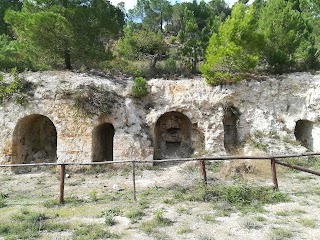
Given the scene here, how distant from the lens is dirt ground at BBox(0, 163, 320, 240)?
570 cm

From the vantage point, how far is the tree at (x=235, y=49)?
14.3 meters

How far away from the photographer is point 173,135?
51.9ft

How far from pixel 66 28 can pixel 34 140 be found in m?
5.76

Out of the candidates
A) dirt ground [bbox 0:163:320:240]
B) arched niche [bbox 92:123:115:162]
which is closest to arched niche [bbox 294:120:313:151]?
dirt ground [bbox 0:163:320:240]

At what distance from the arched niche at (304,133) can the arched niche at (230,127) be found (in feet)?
10.8

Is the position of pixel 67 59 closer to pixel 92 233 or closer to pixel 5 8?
pixel 5 8

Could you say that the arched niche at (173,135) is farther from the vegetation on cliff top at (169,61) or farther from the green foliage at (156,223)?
the green foliage at (156,223)

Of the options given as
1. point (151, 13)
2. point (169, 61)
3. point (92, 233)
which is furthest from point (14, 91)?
point (151, 13)

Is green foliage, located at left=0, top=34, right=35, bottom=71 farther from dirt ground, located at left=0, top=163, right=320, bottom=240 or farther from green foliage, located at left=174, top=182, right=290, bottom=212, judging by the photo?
green foliage, located at left=174, top=182, right=290, bottom=212

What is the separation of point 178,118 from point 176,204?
858 cm

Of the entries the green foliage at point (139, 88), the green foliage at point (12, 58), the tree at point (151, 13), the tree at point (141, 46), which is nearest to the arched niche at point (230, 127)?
the green foliage at point (139, 88)

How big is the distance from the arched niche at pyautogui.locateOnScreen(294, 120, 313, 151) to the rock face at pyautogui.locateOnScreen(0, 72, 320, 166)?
49 mm

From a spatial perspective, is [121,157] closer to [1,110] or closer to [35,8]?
[1,110]

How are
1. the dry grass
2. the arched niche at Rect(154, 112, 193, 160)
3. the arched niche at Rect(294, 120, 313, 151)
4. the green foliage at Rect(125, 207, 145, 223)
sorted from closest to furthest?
1. the green foliage at Rect(125, 207, 145, 223)
2. the dry grass
3. the arched niche at Rect(294, 120, 313, 151)
4. the arched niche at Rect(154, 112, 193, 160)
